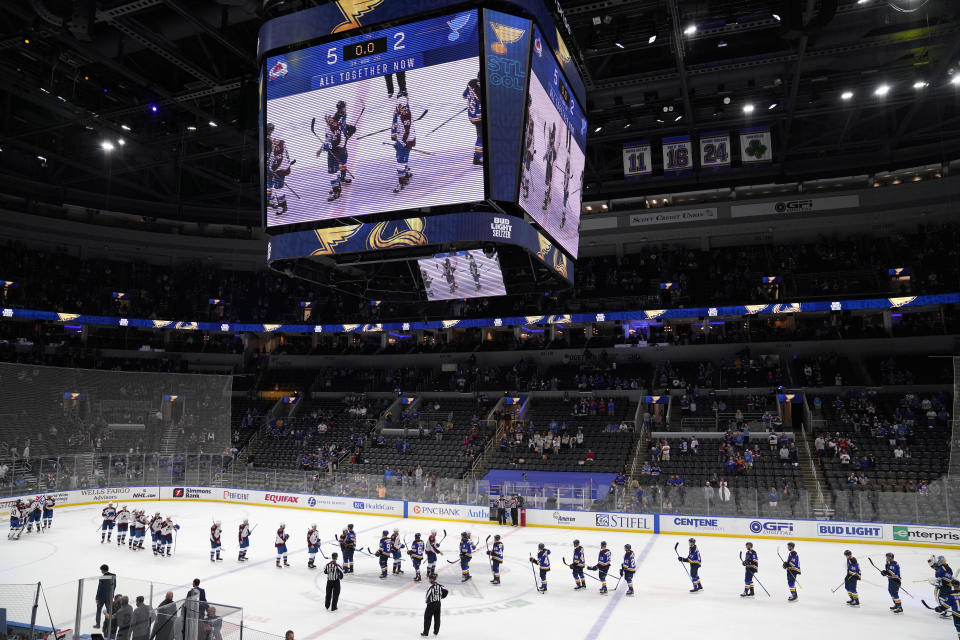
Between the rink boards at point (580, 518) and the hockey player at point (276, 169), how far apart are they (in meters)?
15.1

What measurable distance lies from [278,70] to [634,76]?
13.7 meters

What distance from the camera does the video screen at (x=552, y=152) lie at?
15406 mm

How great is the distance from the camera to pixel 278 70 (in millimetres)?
16391

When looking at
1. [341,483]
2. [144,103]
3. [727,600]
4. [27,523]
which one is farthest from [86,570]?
[144,103]

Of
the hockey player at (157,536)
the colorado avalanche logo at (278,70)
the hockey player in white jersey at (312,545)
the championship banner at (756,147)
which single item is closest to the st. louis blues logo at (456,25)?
the colorado avalanche logo at (278,70)

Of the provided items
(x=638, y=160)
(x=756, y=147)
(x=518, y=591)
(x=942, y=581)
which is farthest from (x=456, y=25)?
(x=942, y=581)

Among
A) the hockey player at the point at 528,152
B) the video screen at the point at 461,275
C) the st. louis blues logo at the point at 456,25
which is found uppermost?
the st. louis blues logo at the point at 456,25

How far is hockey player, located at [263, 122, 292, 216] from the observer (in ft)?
53.9

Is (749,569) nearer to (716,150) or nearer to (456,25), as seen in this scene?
(456,25)

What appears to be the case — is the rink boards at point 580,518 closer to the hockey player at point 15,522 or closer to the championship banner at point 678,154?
the hockey player at point 15,522

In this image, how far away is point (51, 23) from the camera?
18.8m

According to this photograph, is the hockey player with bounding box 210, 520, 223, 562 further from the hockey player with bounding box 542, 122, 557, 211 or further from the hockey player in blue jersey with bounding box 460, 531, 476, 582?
the hockey player with bounding box 542, 122, 557, 211

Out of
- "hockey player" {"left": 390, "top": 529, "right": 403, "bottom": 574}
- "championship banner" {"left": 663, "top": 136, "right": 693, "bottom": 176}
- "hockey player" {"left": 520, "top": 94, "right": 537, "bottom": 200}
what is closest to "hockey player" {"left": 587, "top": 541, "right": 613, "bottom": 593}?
"hockey player" {"left": 390, "top": 529, "right": 403, "bottom": 574}

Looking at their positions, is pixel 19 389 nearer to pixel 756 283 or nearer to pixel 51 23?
pixel 51 23
